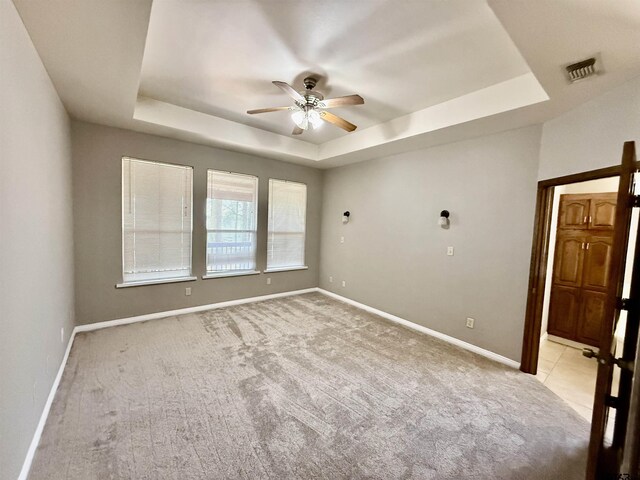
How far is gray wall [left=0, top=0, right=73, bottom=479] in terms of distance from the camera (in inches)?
51.2

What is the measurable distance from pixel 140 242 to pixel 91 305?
0.95m

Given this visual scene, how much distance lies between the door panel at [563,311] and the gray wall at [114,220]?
4.73 metres

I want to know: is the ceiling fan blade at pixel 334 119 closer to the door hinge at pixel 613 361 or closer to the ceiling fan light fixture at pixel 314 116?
the ceiling fan light fixture at pixel 314 116

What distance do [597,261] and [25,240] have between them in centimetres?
558

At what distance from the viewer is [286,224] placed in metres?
5.20

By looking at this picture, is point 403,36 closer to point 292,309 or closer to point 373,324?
point 373,324

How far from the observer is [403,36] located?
2.00m

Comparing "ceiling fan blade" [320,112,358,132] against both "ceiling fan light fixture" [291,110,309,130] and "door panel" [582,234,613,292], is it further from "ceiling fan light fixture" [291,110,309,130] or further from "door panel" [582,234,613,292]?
"door panel" [582,234,613,292]

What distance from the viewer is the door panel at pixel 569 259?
3508 mm

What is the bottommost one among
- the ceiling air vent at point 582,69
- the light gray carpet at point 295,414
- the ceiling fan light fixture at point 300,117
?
the light gray carpet at point 295,414

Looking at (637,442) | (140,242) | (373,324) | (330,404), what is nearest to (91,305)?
(140,242)

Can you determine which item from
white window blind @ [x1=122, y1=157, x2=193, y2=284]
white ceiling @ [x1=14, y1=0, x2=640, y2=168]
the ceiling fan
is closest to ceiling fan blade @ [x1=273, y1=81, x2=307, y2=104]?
the ceiling fan

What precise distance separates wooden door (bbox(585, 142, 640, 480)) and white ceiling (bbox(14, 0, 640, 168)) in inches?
31.3

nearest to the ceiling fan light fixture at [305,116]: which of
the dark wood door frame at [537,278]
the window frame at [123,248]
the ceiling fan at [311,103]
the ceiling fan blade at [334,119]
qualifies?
the ceiling fan at [311,103]
